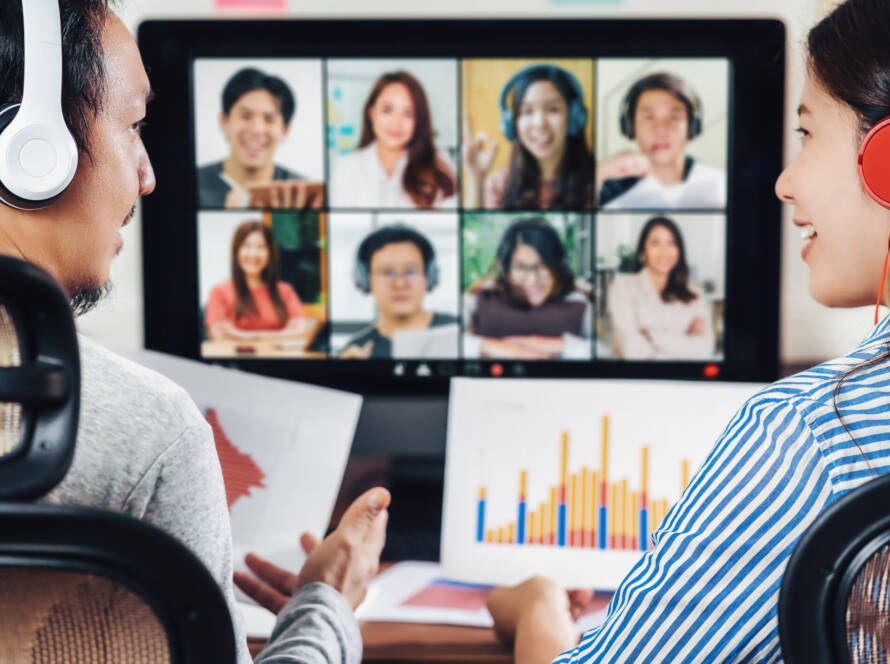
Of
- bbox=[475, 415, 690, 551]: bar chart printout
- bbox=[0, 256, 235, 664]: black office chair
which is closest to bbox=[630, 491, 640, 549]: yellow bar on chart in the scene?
bbox=[475, 415, 690, 551]: bar chart printout

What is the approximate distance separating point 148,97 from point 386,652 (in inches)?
19.2

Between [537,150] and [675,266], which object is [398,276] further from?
[675,266]

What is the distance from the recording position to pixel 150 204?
0.92m

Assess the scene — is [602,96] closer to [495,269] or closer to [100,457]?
[495,269]

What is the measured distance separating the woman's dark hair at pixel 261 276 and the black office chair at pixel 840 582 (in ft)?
2.24

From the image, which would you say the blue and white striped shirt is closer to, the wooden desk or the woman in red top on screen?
the wooden desk

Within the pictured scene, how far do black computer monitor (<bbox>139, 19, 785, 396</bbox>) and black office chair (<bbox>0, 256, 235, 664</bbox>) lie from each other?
0.61 meters

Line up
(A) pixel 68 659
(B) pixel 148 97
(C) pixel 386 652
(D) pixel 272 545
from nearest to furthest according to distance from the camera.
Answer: (A) pixel 68 659, (B) pixel 148 97, (C) pixel 386 652, (D) pixel 272 545

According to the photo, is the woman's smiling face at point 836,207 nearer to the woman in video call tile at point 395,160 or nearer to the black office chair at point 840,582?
the black office chair at point 840,582

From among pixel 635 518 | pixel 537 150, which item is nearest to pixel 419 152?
pixel 537 150

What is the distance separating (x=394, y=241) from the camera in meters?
0.92

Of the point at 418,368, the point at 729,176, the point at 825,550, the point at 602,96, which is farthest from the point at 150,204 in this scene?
the point at 825,550

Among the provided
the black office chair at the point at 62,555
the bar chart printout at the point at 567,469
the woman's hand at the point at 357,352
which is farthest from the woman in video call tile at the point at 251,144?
the black office chair at the point at 62,555

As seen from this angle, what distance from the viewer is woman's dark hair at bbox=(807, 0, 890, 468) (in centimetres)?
53
